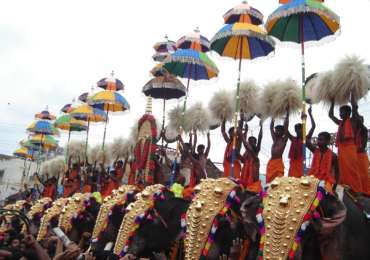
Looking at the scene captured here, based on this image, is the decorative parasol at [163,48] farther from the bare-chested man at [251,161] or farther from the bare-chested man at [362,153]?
the bare-chested man at [362,153]

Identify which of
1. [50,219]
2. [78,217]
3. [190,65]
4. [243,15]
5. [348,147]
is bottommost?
[50,219]

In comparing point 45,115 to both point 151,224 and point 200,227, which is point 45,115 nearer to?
point 151,224

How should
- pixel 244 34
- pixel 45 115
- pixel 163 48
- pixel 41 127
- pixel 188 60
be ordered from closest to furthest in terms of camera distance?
pixel 244 34 → pixel 188 60 → pixel 163 48 → pixel 41 127 → pixel 45 115

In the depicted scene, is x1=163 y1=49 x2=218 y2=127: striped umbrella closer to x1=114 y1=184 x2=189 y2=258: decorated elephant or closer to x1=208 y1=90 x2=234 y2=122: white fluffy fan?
x1=208 y1=90 x2=234 y2=122: white fluffy fan

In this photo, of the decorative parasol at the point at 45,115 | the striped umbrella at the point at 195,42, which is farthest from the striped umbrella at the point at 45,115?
the striped umbrella at the point at 195,42

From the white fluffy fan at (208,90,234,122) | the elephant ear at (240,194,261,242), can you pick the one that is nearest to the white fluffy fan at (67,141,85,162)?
the white fluffy fan at (208,90,234,122)

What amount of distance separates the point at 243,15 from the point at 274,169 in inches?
111

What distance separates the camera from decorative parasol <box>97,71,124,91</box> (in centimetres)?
1309

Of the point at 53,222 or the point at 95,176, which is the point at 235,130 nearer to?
the point at 53,222

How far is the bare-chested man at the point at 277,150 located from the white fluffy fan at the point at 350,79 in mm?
966

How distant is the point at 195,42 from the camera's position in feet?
30.2

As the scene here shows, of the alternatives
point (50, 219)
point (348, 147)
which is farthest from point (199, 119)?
point (50, 219)

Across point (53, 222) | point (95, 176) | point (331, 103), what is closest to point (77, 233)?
point (53, 222)

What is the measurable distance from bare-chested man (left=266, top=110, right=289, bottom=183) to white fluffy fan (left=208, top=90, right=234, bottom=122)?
1240mm
